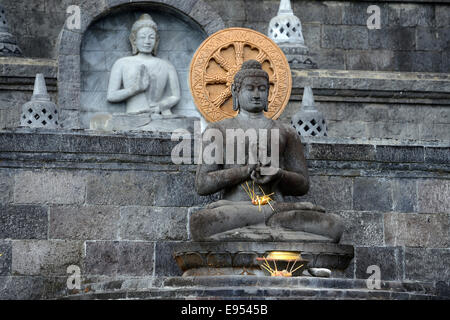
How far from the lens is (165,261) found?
20.6 m

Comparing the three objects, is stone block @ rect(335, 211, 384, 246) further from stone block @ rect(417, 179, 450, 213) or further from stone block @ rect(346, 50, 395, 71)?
stone block @ rect(346, 50, 395, 71)

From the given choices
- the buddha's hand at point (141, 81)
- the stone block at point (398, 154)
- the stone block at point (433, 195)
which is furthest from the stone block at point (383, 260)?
the buddha's hand at point (141, 81)

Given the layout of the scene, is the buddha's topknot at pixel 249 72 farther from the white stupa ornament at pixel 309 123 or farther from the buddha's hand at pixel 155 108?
the buddha's hand at pixel 155 108

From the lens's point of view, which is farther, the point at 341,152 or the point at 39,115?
the point at 39,115

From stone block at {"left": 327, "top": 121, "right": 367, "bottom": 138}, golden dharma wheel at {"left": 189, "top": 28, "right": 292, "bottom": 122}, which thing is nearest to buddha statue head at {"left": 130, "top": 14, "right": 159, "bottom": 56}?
golden dharma wheel at {"left": 189, "top": 28, "right": 292, "bottom": 122}

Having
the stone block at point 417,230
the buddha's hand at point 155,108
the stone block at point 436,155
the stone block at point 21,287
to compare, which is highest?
the buddha's hand at point 155,108

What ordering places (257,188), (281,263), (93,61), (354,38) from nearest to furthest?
(281,263) < (257,188) < (93,61) < (354,38)

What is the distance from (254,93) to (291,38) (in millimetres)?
5610

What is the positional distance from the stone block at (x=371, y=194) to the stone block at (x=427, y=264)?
2.24 ft

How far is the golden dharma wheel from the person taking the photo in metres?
22.4

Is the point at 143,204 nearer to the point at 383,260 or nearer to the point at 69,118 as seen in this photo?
the point at 383,260

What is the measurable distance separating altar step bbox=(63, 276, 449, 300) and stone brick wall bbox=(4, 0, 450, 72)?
881 centimetres

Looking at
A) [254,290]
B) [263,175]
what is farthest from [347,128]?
[254,290]

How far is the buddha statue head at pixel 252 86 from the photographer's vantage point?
786 inches
